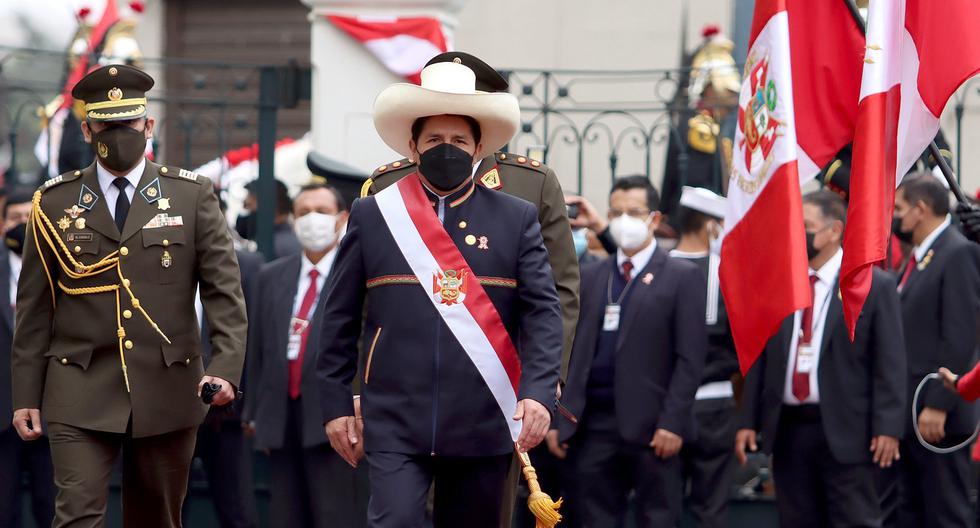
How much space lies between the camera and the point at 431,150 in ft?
20.5

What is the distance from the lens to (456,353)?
6121 millimetres

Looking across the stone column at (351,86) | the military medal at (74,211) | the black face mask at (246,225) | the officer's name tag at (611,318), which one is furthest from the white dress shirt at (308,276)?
the military medal at (74,211)

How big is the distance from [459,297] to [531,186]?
107 cm

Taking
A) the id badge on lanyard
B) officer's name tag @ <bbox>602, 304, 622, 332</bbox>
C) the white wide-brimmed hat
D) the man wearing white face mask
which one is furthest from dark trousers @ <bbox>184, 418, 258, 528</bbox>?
the white wide-brimmed hat

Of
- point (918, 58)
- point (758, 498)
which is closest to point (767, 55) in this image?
point (918, 58)

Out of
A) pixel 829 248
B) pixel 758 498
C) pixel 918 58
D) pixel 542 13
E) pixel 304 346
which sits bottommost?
pixel 758 498

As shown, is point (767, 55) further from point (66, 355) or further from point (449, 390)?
point (66, 355)

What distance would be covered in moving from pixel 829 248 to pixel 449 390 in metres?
3.50

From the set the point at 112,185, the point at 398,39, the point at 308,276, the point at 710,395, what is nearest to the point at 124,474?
the point at 112,185

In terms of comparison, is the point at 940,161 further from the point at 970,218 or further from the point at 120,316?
the point at 120,316

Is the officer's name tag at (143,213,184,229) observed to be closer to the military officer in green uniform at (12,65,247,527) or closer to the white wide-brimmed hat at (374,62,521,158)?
the military officer in green uniform at (12,65,247,527)

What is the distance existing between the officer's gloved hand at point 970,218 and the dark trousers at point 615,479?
296 centimetres

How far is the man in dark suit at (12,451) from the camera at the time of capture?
368 inches

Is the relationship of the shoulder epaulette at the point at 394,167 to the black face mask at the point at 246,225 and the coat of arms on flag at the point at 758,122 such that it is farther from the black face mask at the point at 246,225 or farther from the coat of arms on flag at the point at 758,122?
the black face mask at the point at 246,225
